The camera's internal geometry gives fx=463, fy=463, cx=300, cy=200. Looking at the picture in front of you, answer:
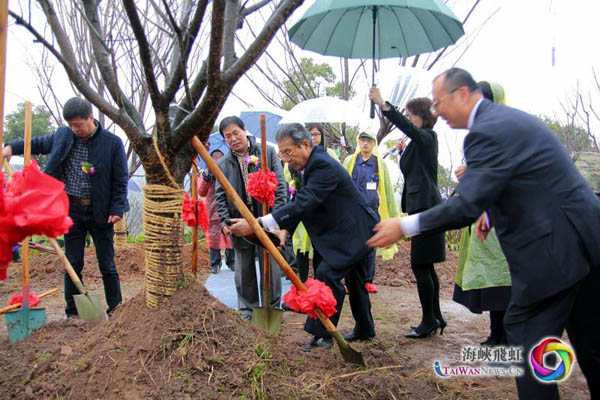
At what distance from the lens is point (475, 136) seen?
7.07 ft

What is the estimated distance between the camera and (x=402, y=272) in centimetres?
733

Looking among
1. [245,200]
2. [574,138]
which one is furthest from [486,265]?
[574,138]

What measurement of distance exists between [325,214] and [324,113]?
315cm

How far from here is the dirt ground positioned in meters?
2.51

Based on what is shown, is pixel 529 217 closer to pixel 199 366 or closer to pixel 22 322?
pixel 199 366

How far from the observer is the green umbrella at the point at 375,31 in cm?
473

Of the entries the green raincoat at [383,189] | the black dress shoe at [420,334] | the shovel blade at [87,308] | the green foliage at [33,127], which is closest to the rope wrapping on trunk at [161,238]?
the shovel blade at [87,308]

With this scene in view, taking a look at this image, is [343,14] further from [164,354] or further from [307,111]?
[164,354]

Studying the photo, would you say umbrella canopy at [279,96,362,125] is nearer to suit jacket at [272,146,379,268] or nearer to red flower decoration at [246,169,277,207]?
red flower decoration at [246,169,277,207]

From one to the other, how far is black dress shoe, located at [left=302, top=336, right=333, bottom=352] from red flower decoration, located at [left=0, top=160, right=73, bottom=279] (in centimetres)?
219

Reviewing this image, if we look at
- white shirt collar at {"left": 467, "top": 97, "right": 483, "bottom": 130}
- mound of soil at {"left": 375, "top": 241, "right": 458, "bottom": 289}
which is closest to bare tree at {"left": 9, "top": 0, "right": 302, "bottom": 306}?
white shirt collar at {"left": 467, "top": 97, "right": 483, "bottom": 130}

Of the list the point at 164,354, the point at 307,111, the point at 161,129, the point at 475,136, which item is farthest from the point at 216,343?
the point at 307,111

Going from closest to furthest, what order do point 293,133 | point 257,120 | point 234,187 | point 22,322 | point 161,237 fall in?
point 161,237 < point 293,133 < point 22,322 < point 234,187 < point 257,120

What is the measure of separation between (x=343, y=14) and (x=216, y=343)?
3.95 meters
